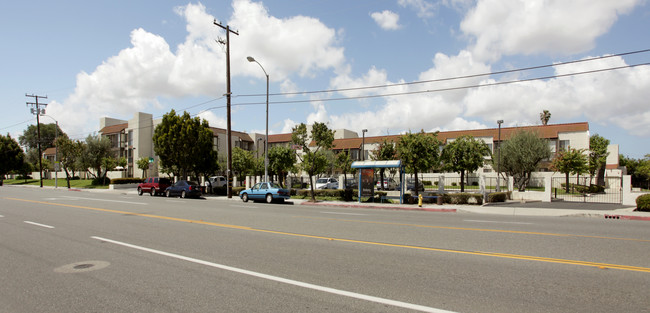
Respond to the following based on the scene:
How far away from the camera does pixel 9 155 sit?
68.6m

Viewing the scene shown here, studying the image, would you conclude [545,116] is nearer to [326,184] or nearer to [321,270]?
[326,184]

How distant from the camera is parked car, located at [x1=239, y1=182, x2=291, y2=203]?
A: 24.7 meters

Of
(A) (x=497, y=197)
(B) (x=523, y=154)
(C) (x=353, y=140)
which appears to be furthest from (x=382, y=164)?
(C) (x=353, y=140)

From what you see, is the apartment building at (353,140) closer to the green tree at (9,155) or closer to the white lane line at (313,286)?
the green tree at (9,155)

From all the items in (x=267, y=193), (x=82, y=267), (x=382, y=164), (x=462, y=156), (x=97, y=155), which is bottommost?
(x=267, y=193)

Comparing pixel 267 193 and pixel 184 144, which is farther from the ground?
pixel 184 144

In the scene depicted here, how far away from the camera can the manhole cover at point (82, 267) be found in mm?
6200

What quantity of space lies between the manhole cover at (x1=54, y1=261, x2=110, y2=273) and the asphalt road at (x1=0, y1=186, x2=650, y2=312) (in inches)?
0.8

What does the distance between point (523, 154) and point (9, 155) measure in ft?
284

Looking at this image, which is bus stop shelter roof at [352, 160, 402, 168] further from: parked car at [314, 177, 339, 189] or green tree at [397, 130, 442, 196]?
parked car at [314, 177, 339, 189]

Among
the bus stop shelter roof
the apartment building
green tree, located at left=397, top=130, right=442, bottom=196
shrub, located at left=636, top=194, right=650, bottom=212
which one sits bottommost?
shrub, located at left=636, top=194, right=650, bottom=212

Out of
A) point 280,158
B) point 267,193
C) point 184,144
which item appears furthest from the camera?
point 280,158

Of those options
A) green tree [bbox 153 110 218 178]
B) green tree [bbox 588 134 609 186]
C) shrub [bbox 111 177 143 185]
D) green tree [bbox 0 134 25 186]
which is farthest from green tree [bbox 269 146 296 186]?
green tree [bbox 0 134 25 186]

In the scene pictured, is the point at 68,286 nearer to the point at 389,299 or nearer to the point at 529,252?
the point at 389,299
